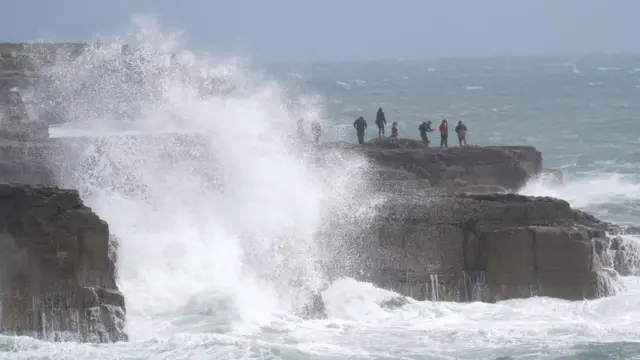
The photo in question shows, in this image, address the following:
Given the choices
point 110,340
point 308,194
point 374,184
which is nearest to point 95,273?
point 110,340

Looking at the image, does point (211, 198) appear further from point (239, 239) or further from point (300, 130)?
point (300, 130)

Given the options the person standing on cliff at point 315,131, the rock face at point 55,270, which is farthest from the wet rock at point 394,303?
the person standing on cliff at point 315,131

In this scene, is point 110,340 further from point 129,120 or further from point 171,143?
point 129,120

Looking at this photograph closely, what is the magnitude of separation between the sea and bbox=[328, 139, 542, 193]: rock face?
850 mm

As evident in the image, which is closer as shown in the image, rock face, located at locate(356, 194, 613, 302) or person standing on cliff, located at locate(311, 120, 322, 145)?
rock face, located at locate(356, 194, 613, 302)

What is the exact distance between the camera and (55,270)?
1767 centimetres

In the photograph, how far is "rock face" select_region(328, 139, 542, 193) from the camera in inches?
1077

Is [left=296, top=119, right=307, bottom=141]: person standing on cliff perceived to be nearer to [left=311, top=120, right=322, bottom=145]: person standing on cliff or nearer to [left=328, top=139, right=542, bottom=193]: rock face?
[left=311, top=120, right=322, bottom=145]: person standing on cliff

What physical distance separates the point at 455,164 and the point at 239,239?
8700 mm

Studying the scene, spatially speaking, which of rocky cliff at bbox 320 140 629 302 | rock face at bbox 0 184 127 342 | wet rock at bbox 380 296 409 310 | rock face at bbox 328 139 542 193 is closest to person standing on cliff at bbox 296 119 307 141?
rock face at bbox 328 139 542 193

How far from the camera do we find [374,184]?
2398 cm

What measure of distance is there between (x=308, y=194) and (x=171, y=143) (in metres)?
3.23

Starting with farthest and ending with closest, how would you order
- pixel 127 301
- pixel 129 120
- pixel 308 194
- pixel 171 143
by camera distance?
pixel 129 120, pixel 171 143, pixel 308 194, pixel 127 301

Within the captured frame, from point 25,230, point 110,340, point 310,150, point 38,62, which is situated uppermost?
point 38,62
